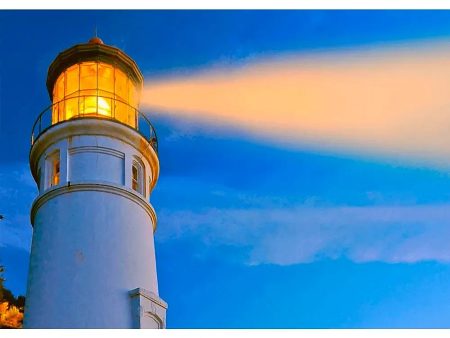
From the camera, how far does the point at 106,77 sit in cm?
1163

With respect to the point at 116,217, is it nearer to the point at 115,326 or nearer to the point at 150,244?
the point at 150,244

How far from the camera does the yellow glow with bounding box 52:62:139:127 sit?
1141 cm

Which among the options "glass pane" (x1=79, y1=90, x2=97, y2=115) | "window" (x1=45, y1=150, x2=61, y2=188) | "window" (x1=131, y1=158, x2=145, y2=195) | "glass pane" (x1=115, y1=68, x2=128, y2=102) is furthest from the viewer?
"glass pane" (x1=115, y1=68, x2=128, y2=102)

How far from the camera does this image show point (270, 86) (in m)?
12.6

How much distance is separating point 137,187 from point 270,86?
2.87m

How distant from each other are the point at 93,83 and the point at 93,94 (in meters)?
0.20

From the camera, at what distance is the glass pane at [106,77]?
455 inches

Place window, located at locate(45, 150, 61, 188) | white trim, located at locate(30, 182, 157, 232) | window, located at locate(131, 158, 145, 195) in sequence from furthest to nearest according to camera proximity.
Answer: window, located at locate(131, 158, 145, 195) < window, located at locate(45, 150, 61, 188) < white trim, located at locate(30, 182, 157, 232)

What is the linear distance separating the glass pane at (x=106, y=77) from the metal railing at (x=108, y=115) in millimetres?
185
